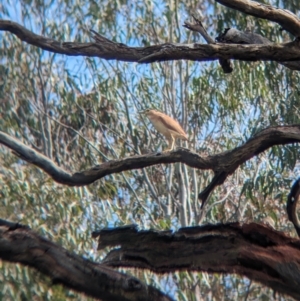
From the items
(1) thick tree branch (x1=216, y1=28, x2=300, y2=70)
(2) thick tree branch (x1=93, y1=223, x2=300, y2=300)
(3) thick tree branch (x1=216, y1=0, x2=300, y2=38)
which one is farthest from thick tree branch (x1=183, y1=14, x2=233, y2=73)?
(2) thick tree branch (x1=93, y1=223, x2=300, y2=300)

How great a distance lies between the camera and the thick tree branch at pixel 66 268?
2.84 metres

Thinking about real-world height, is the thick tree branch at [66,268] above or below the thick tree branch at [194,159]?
below

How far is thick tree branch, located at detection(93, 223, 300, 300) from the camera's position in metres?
3.24

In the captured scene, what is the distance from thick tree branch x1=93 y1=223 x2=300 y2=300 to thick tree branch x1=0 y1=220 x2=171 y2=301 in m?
0.34

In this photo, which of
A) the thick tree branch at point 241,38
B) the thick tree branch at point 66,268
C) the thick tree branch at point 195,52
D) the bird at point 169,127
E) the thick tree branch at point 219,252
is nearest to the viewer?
the thick tree branch at point 66,268

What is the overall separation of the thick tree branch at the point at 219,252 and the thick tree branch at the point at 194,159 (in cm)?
45

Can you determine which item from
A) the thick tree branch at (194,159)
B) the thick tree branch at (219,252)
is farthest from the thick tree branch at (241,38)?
the thick tree branch at (219,252)

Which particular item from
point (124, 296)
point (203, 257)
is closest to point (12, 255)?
point (124, 296)

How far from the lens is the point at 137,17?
10.3 meters

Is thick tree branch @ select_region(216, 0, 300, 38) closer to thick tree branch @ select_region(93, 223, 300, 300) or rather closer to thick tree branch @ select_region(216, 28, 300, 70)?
thick tree branch @ select_region(216, 28, 300, 70)

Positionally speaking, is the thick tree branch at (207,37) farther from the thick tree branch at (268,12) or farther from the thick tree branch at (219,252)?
the thick tree branch at (219,252)

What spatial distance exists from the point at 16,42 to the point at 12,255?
25.5 feet

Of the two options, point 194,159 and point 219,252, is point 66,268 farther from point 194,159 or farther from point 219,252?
point 194,159

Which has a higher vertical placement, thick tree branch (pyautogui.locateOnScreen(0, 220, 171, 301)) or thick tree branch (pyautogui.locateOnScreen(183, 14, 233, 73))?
thick tree branch (pyautogui.locateOnScreen(183, 14, 233, 73))
